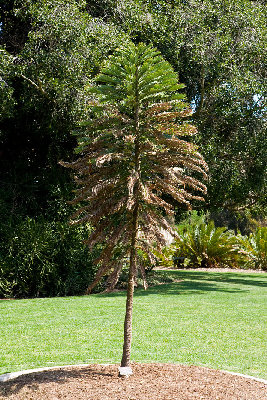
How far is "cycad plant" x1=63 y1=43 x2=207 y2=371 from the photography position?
402 centimetres

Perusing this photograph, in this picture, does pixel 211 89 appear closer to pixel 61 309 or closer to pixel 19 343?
pixel 61 309

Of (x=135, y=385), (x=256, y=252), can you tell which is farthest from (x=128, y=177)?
(x=256, y=252)

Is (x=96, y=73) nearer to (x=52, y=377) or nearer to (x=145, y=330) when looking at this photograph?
(x=145, y=330)

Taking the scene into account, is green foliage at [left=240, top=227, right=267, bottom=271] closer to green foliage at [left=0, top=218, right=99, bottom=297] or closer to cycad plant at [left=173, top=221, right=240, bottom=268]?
cycad plant at [left=173, top=221, right=240, bottom=268]

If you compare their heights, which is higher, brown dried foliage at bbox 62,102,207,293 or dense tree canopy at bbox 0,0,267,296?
dense tree canopy at bbox 0,0,267,296

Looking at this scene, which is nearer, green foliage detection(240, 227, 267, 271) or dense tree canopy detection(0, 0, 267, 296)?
dense tree canopy detection(0, 0, 267, 296)

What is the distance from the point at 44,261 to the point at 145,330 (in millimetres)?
4989

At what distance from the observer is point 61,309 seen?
8977mm

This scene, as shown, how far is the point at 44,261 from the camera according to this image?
37.4 ft

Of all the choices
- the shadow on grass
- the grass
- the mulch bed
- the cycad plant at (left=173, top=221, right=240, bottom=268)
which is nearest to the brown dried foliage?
the mulch bed

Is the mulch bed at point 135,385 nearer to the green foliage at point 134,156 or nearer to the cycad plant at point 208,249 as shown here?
the green foliage at point 134,156

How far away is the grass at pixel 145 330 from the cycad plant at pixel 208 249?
842cm

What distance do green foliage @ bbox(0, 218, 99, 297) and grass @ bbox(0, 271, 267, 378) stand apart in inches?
35.3

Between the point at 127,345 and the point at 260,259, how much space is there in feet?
58.1
